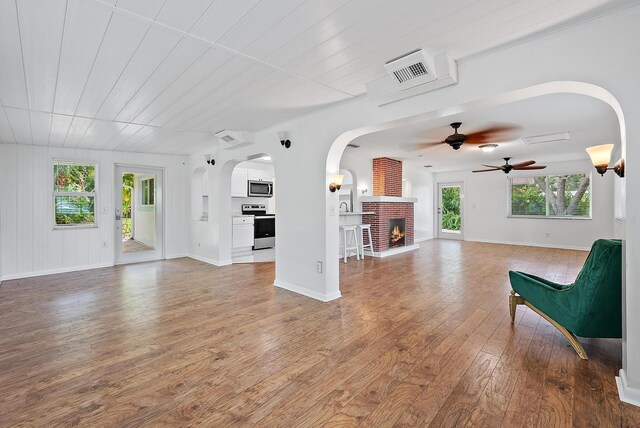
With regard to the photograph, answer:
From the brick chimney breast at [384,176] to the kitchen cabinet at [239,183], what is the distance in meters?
3.20

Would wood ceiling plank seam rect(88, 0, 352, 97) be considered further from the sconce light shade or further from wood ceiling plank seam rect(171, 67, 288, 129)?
the sconce light shade

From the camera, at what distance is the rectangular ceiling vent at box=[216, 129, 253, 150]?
4.59m

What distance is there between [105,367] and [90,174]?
5047 mm

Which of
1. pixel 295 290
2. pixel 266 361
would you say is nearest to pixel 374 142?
pixel 295 290

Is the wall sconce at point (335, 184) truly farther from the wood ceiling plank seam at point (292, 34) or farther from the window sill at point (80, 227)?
the window sill at point (80, 227)

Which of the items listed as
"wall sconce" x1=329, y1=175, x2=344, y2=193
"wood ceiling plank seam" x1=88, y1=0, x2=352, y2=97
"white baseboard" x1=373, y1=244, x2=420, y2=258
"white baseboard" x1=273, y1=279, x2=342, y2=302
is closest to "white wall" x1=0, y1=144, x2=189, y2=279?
"white baseboard" x1=273, y1=279, x2=342, y2=302

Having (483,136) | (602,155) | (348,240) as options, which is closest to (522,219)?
(483,136)

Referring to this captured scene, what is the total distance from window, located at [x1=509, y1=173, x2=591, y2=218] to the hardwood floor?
5.90 meters

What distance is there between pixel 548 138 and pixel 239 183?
6288mm

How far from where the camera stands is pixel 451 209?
414 inches

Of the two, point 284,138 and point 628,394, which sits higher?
point 284,138

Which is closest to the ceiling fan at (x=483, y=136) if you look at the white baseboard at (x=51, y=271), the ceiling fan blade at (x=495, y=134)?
the ceiling fan blade at (x=495, y=134)

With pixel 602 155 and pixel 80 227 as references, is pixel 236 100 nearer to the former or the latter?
pixel 602 155

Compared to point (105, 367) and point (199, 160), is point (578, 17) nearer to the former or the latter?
point (105, 367)
